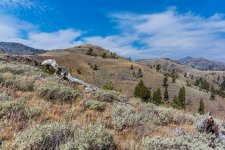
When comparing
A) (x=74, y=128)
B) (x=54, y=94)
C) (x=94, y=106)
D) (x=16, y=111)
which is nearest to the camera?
(x=74, y=128)

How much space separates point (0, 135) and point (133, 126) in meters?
3.76

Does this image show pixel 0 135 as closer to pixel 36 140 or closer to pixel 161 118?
pixel 36 140

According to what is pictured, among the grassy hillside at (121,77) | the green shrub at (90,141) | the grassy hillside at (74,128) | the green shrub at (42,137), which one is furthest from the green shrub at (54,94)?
the grassy hillside at (121,77)

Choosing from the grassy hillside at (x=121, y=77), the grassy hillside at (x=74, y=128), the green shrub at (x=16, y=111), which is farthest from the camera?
the grassy hillside at (x=121, y=77)

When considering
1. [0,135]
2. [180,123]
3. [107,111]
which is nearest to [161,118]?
[180,123]

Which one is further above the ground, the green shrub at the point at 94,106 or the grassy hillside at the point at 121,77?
the green shrub at the point at 94,106

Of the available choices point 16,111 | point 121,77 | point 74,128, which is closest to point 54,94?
point 16,111

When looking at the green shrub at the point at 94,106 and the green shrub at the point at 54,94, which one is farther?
the green shrub at the point at 54,94

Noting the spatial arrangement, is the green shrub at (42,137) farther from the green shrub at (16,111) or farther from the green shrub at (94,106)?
the green shrub at (94,106)

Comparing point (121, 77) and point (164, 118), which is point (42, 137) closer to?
point (164, 118)

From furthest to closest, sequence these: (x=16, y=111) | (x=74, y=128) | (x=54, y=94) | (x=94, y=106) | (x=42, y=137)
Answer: (x=54, y=94)
(x=94, y=106)
(x=16, y=111)
(x=74, y=128)
(x=42, y=137)

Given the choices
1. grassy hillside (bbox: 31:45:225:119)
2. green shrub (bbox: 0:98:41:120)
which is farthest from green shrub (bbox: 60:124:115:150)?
grassy hillside (bbox: 31:45:225:119)

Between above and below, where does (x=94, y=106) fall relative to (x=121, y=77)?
above

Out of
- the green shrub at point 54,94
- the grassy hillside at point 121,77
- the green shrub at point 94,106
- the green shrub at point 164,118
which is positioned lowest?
the grassy hillside at point 121,77
